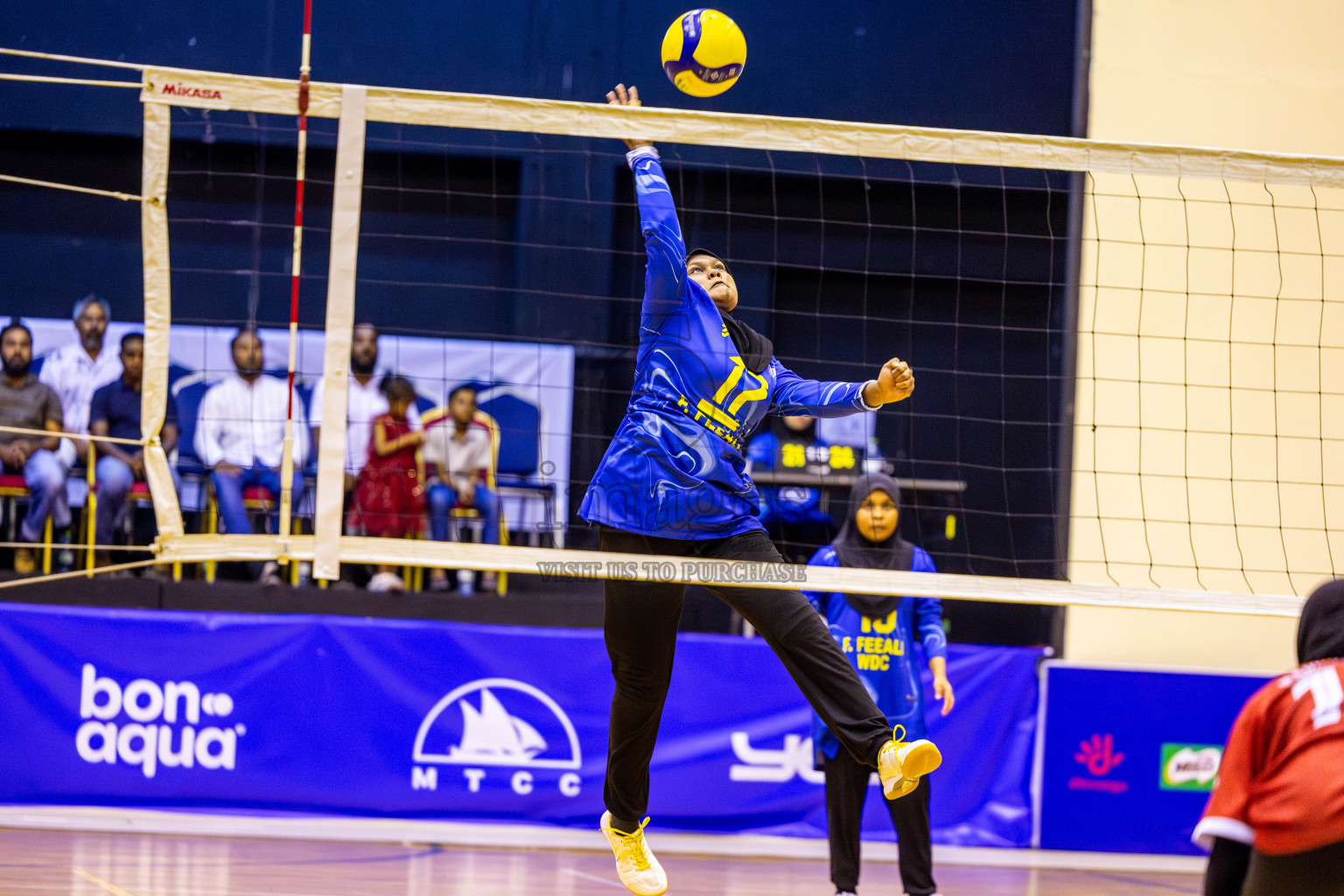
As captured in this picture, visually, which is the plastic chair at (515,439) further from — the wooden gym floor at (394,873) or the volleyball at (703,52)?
the volleyball at (703,52)

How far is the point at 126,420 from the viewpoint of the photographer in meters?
7.24

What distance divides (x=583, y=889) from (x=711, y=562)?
260 cm

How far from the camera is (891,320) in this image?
311 inches

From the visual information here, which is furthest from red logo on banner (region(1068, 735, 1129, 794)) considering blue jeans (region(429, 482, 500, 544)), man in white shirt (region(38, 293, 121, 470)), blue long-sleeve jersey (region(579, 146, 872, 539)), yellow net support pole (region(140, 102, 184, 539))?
man in white shirt (region(38, 293, 121, 470))

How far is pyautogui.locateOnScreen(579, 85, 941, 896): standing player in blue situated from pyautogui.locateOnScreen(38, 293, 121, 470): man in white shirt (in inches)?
195

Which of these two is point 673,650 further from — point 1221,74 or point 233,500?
point 1221,74

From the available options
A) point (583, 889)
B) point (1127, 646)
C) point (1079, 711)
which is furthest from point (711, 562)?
point (1127, 646)

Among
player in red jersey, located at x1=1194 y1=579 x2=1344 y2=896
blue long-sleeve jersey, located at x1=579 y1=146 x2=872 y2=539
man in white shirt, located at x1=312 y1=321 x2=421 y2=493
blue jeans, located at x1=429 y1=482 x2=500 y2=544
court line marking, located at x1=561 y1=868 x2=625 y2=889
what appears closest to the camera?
player in red jersey, located at x1=1194 y1=579 x2=1344 y2=896

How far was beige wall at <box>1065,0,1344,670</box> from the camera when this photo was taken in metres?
8.00

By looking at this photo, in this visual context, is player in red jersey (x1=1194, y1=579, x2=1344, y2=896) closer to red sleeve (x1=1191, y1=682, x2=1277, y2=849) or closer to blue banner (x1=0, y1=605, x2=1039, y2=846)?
red sleeve (x1=1191, y1=682, x2=1277, y2=849)

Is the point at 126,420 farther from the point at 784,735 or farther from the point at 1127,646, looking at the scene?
the point at 1127,646

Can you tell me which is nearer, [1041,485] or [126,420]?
[126,420]

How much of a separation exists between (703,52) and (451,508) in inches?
161

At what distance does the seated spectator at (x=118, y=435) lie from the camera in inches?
278
